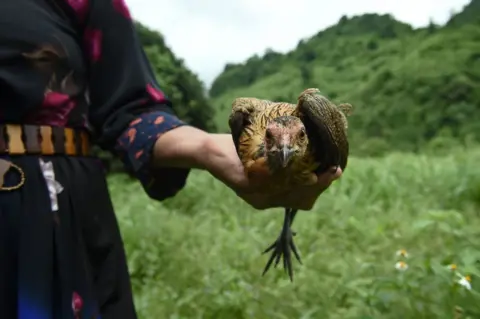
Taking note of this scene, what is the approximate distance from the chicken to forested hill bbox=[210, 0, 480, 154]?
1.66 m

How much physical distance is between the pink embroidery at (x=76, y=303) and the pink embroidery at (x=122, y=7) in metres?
0.34

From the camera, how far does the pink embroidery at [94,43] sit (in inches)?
32.8

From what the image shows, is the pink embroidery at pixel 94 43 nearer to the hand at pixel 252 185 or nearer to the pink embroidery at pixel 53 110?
the pink embroidery at pixel 53 110

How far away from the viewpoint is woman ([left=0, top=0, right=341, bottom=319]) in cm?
71

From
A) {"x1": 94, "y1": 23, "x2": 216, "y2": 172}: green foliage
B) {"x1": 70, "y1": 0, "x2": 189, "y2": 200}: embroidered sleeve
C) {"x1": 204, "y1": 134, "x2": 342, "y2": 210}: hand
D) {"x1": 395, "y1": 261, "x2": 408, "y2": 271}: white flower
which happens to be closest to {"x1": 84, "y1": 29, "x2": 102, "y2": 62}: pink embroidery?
{"x1": 70, "y1": 0, "x2": 189, "y2": 200}: embroidered sleeve

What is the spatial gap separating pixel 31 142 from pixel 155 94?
18cm

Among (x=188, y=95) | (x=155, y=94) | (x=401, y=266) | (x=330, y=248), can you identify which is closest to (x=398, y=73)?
(x=330, y=248)

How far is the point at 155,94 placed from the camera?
2.83ft

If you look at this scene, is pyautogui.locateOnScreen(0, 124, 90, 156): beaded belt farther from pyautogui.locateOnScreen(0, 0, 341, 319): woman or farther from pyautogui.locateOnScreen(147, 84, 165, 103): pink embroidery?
pyautogui.locateOnScreen(147, 84, 165, 103): pink embroidery

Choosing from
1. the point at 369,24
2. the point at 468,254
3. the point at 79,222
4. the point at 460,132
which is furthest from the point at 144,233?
the point at 460,132

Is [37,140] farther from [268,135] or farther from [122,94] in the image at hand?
[268,135]

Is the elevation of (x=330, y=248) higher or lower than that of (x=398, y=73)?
lower

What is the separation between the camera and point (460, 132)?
3.68m

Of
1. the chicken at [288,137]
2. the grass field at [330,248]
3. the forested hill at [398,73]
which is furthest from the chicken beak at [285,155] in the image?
the forested hill at [398,73]
